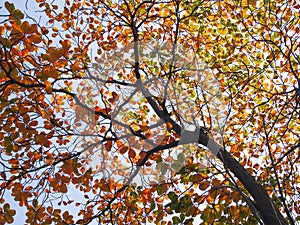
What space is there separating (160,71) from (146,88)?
527 mm

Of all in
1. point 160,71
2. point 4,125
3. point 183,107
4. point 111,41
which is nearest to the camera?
point 4,125

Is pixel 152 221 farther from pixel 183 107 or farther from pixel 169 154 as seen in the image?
pixel 183 107

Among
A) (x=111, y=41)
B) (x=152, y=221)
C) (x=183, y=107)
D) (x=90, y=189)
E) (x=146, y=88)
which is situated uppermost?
(x=111, y=41)

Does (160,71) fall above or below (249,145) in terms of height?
above

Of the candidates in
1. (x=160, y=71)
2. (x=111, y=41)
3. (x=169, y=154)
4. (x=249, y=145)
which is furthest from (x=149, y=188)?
(x=111, y=41)

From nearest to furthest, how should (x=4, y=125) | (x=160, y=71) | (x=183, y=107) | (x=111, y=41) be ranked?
(x=4, y=125) → (x=183, y=107) → (x=160, y=71) → (x=111, y=41)

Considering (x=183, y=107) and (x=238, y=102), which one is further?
(x=238, y=102)

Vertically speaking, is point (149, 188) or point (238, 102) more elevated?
point (238, 102)

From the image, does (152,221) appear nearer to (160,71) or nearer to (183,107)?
(183,107)

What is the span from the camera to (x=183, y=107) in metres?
4.72

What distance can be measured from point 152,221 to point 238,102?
2.59 meters

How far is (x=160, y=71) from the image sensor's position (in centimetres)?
529

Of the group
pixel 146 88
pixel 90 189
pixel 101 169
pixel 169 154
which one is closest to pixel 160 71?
pixel 146 88

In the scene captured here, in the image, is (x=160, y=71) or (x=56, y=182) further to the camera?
(x=160, y=71)
